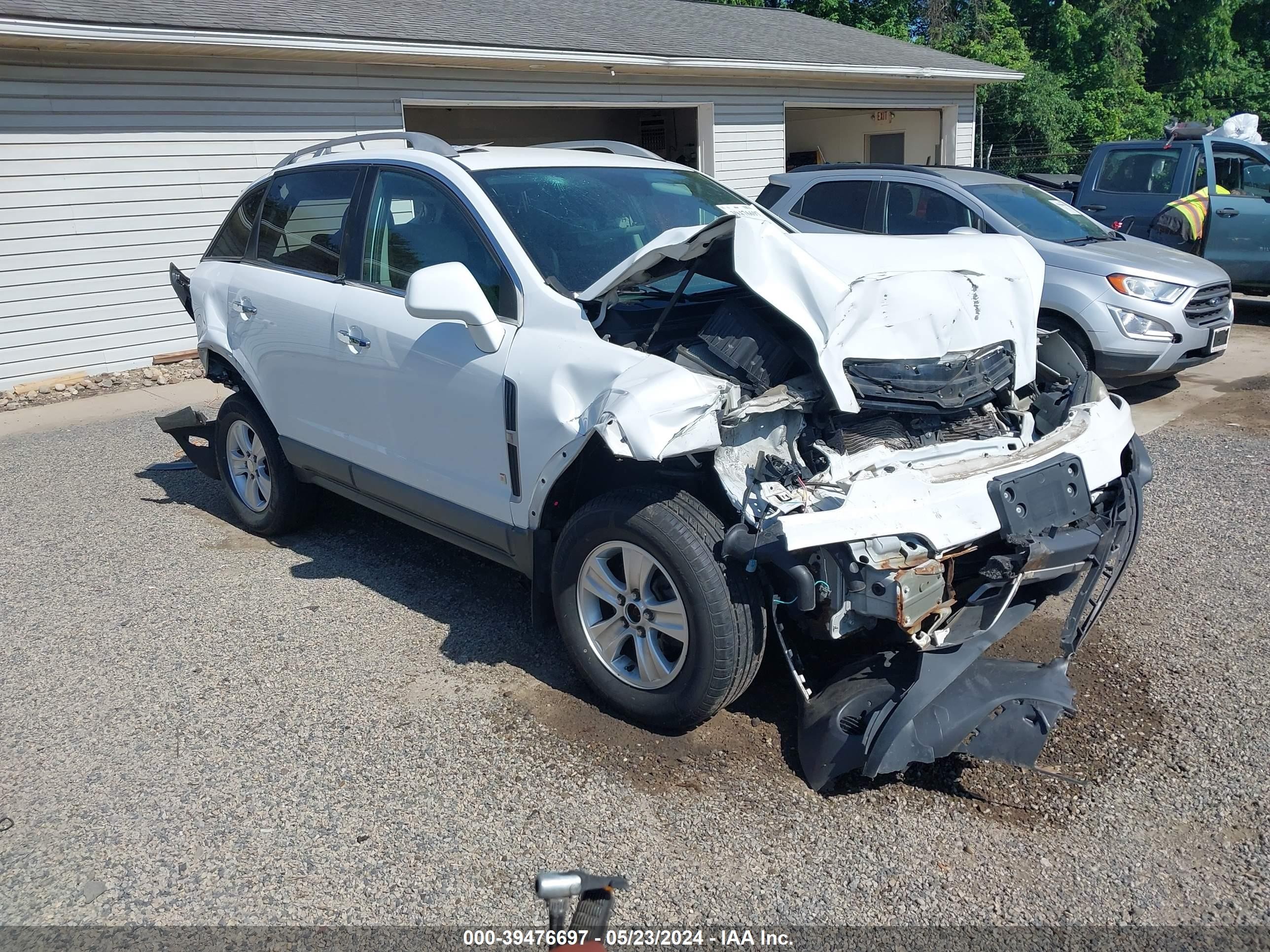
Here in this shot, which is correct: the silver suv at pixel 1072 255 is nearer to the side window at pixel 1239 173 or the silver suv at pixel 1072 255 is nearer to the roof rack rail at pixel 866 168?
the roof rack rail at pixel 866 168

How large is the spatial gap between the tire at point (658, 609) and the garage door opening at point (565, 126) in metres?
14.0

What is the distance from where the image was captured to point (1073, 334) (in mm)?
7922

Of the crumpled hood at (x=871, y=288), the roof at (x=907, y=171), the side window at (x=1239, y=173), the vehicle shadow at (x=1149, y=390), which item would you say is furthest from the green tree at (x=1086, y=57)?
the crumpled hood at (x=871, y=288)

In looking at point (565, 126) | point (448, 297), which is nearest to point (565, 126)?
point (565, 126)

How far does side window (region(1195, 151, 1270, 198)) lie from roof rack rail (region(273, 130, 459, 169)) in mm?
9529

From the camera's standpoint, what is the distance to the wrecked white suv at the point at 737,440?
3168 mm

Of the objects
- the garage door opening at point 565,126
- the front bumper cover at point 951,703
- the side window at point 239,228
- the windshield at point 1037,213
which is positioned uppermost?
the garage door opening at point 565,126

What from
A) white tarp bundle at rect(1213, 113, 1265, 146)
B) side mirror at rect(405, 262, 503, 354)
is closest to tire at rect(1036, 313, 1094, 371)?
side mirror at rect(405, 262, 503, 354)

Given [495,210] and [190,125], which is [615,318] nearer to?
[495,210]

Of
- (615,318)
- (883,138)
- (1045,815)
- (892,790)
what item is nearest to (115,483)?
(615,318)

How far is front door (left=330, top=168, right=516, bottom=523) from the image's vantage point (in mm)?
3990

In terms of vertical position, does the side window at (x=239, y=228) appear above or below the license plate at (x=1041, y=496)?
above

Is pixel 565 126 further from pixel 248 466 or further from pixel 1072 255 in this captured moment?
pixel 248 466

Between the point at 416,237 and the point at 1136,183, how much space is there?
9877 mm
